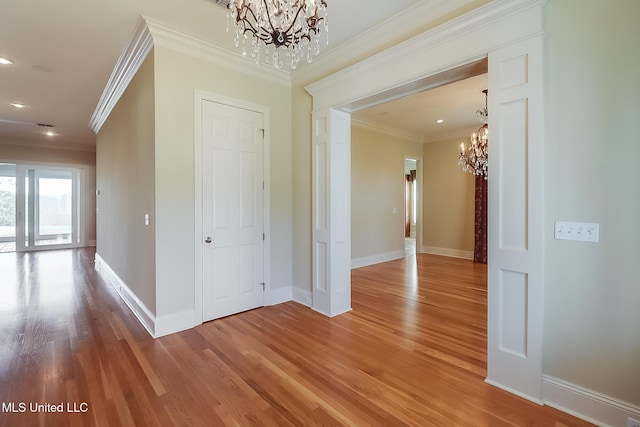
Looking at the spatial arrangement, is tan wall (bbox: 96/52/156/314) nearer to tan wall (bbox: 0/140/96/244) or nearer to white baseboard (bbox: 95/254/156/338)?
white baseboard (bbox: 95/254/156/338)

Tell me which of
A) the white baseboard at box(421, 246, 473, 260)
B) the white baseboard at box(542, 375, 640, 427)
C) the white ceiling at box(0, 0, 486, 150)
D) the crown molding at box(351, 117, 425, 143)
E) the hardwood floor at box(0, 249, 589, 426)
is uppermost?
the crown molding at box(351, 117, 425, 143)

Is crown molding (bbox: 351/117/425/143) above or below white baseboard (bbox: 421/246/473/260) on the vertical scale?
above

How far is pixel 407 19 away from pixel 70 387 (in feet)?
12.8

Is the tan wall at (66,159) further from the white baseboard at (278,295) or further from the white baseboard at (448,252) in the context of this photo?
the white baseboard at (448,252)

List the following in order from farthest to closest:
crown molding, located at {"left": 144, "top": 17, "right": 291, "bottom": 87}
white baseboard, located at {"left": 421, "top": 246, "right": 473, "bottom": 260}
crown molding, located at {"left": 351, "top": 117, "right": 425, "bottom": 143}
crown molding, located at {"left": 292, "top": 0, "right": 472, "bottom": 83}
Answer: white baseboard, located at {"left": 421, "top": 246, "right": 473, "bottom": 260}
crown molding, located at {"left": 351, "top": 117, "right": 425, "bottom": 143}
crown molding, located at {"left": 144, "top": 17, "right": 291, "bottom": 87}
crown molding, located at {"left": 292, "top": 0, "right": 472, "bottom": 83}

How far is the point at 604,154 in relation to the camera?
1688 millimetres

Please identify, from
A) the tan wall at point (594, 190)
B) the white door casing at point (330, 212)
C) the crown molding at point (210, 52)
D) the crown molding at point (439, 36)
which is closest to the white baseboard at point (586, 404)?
the tan wall at point (594, 190)

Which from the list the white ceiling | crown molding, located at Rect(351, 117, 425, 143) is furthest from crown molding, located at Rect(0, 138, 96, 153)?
crown molding, located at Rect(351, 117, 425, 143)

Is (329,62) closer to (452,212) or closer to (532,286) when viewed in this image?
(532,286)

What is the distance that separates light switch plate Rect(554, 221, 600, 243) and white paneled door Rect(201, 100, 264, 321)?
288 cm

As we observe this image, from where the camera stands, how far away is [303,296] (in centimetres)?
377

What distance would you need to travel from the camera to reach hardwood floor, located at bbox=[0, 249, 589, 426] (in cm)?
179

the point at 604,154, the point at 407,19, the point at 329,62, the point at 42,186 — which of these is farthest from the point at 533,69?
the point at 42,186

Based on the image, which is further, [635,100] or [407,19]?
[407,19]
